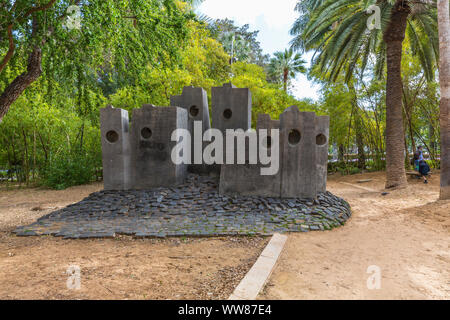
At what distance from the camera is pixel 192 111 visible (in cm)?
867

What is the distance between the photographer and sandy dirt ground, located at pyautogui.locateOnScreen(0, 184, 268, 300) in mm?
2732

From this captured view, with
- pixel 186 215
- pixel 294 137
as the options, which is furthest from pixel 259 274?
pixel 294 137

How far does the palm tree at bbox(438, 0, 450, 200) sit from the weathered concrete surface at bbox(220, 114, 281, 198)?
4157 millimetres

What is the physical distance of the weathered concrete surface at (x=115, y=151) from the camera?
24.4 feet

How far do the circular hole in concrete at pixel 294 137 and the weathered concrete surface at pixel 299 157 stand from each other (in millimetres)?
60

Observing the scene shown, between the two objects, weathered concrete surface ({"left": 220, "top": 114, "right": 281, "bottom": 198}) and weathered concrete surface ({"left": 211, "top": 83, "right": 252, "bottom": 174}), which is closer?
weathered concrete surface ({"left": 220, "top": 114, "right": 281, "bottom": 198})

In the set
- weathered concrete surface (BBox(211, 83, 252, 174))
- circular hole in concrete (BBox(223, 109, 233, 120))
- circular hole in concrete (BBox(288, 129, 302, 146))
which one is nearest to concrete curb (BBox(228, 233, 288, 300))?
circular hole in concrete (BBox(288, 129, 302, 146))

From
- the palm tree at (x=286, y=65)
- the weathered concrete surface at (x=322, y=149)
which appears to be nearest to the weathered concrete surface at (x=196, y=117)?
the weathered concrete surface at (x=322, y=149)

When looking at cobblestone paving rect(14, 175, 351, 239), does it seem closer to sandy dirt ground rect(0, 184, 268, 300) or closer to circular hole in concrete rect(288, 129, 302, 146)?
sandy dirt ground rect(0, 184, 268, 300)

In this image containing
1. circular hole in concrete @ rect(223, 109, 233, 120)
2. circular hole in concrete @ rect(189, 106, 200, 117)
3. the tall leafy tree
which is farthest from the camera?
circular hole in concrete @ rect(189, 106, 200, 117)

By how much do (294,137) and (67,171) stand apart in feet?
35.6

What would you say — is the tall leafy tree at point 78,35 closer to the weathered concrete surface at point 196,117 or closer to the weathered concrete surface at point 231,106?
the weathered concrete surface at point 196,117

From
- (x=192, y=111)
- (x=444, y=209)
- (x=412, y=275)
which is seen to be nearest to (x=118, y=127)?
(x=192, y=111)
